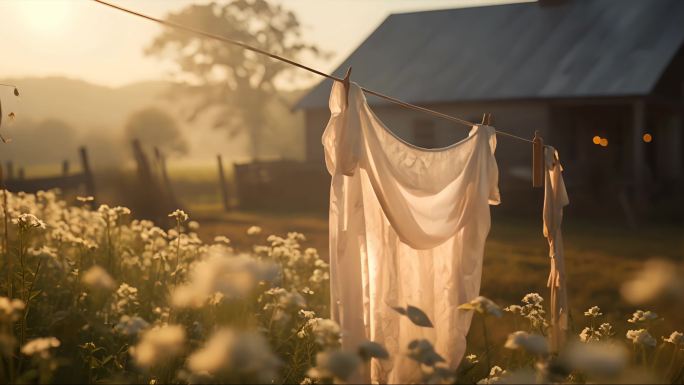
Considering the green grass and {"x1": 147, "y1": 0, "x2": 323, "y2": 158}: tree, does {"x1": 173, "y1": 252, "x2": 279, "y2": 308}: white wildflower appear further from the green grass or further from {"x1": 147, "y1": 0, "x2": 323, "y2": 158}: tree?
{"x1": 147, "y1": 0, "x2": 323, "y2": 158}: tree

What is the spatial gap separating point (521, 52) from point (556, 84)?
1.59 meters

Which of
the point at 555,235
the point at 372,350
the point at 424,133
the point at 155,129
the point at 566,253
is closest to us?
the point at 372,350

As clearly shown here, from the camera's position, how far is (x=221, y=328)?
303 cm

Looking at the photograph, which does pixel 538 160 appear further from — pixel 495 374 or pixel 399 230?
pixel 495 374

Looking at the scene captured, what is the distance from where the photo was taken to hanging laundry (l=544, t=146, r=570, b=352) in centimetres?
480

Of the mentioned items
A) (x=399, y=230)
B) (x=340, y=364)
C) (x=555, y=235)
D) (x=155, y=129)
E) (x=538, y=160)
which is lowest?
(x=340, y=364)

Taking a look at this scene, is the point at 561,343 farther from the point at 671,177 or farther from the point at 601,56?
the point at 671,177

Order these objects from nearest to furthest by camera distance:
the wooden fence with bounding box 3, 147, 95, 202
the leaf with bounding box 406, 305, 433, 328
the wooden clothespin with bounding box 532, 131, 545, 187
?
the leaf with bounding box 406, 305, 433, 328
the wooden clothespin with bounding box 532, 131, 545, 187
the wooden fence with bounding box 3, 147, 95, 202

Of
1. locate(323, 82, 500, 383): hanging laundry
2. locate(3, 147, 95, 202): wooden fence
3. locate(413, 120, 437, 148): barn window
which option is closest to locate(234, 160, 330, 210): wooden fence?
locate(413, 120, 437, 148): barn window

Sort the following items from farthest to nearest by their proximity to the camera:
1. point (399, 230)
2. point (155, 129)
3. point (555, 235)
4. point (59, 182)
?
1. point (155, 129)
2. point (59, 182)
3. point (555, 235)
4. point (399, 230)

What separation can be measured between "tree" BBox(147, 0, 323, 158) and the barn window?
51.9 ft

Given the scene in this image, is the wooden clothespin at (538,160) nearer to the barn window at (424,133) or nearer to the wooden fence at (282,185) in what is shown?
the wooden fence at (282,185)

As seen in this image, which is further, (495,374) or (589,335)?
(589,335)

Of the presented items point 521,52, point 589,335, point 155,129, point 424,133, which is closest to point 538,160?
point 589,335
